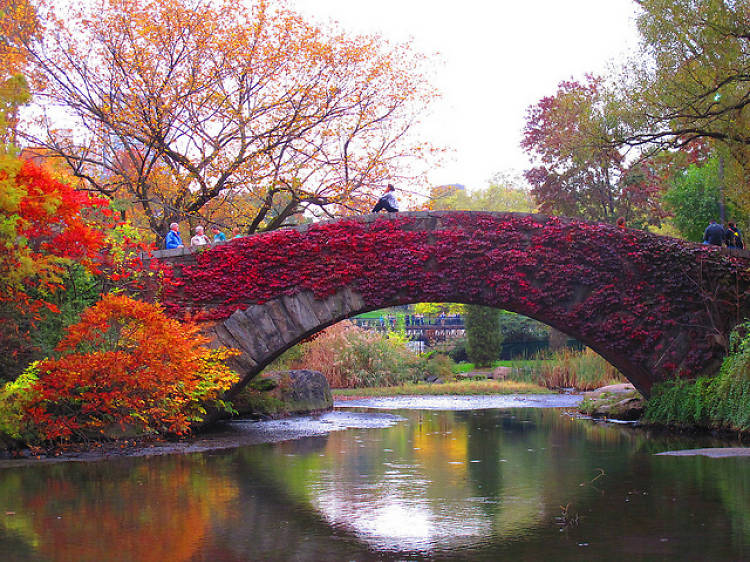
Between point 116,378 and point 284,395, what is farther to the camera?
point 284,395

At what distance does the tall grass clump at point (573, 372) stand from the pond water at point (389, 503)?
8801 millimetres

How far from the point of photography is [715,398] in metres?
12.6

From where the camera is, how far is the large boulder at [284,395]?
1622cm

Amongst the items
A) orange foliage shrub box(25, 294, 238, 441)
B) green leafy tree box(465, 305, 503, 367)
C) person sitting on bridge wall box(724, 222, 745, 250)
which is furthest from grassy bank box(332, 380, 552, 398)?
orange foliage shrub box(25, 294, 238, 441)

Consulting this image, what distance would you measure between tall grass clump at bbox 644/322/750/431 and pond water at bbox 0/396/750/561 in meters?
0.63

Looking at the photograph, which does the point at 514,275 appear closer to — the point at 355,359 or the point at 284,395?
the point at 284,395

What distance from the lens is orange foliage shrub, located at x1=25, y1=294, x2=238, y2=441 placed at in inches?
420

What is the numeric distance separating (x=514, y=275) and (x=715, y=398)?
3.52m

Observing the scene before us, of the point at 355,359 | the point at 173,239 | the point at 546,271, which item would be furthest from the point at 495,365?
the point at 173,239

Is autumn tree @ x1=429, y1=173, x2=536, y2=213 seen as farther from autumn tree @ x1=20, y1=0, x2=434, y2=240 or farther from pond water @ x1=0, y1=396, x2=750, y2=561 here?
pond water @ x1=0, y1=396, x2=750, y2=561

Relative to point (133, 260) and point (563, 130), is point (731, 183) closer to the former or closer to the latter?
point (563, 130)

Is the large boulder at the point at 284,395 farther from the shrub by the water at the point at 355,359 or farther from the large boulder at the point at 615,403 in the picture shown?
the large boulder at the point at 615,403

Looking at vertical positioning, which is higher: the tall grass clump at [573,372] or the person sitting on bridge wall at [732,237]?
the person sitting on bridge wall at [732,237]

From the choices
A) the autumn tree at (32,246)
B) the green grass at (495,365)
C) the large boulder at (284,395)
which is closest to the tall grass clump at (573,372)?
the green grass at (495,365)
